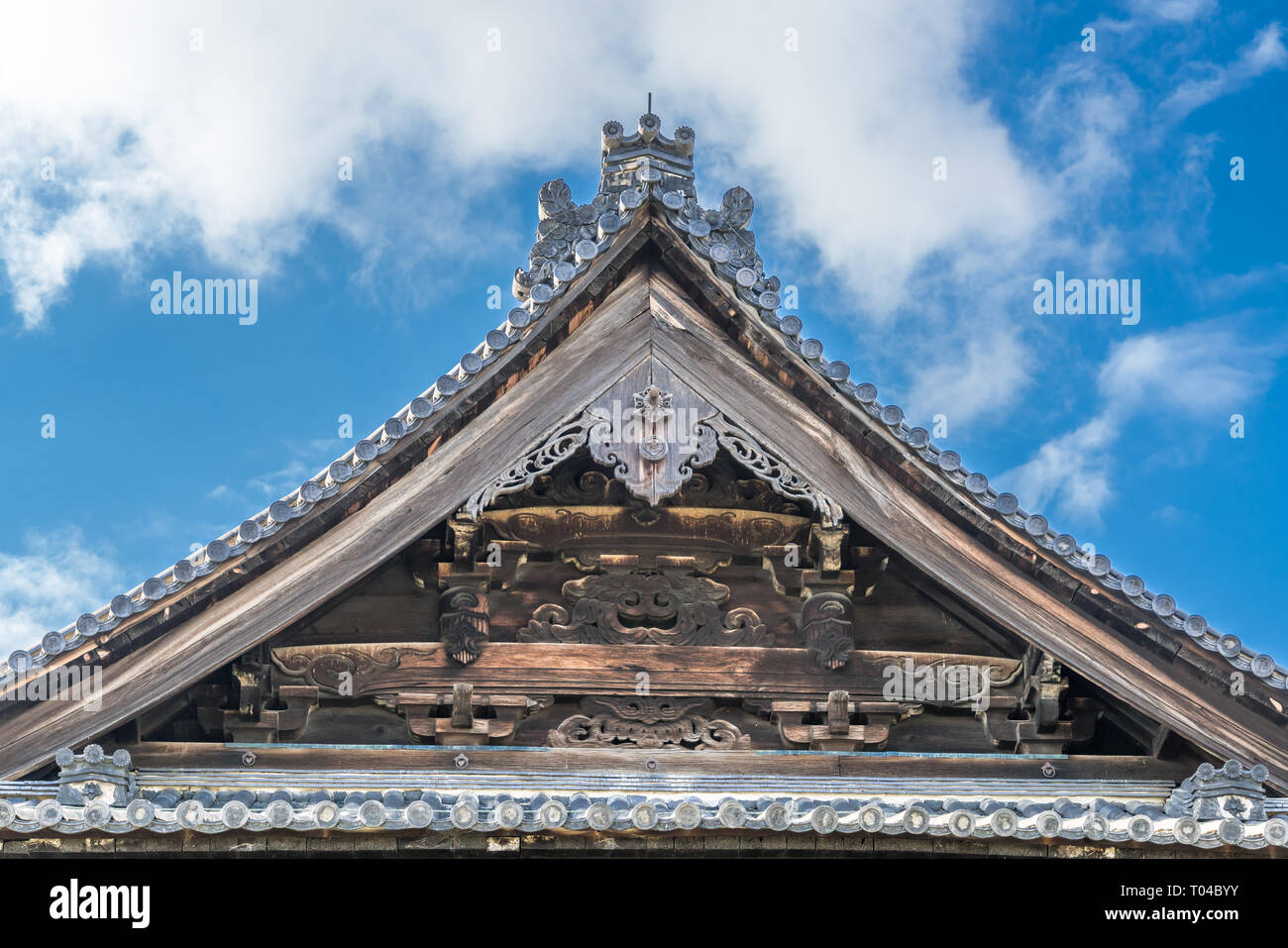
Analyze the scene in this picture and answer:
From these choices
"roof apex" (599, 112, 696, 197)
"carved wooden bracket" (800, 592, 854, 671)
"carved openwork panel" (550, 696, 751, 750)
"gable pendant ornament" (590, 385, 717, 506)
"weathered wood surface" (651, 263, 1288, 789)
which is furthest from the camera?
"roof apex" (599, 112, 696, 197)

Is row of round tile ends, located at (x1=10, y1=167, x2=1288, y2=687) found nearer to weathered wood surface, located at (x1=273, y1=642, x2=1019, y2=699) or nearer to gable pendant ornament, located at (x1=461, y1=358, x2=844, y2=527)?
gable pendant ornament, located at (x1=461, y1=358, x2=844, y2=527)

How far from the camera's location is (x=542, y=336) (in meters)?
8.43

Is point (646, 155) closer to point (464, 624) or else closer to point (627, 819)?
point (464, 624)

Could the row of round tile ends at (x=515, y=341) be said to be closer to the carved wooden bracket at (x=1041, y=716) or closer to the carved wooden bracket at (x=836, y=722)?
the carved wooden bracket at (x=1041, y=716)

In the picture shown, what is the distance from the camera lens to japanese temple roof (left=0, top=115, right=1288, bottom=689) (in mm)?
7621

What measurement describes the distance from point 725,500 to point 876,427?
1.23 m

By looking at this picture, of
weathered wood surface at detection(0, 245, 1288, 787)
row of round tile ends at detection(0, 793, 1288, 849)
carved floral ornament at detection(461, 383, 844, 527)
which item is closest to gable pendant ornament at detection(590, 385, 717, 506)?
carved floral ornament at detection(461, 383, 844, 527)

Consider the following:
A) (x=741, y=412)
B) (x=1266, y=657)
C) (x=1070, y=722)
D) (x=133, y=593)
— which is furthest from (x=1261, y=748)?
(x=133, y=593)

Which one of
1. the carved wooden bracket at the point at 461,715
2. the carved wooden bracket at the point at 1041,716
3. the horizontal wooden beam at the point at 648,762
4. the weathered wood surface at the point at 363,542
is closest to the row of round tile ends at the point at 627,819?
the weathered wood surface at the point at 363,542

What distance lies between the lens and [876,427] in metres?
8.26

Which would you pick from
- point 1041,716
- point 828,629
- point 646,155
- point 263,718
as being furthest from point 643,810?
point 646,155

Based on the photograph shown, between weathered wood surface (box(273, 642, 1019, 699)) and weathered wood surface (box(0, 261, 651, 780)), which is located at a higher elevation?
weathered wood surface (box(0, 261, 651, 780))

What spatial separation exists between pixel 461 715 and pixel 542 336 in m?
2.18

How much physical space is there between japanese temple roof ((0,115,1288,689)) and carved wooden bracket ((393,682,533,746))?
1.33 meters
